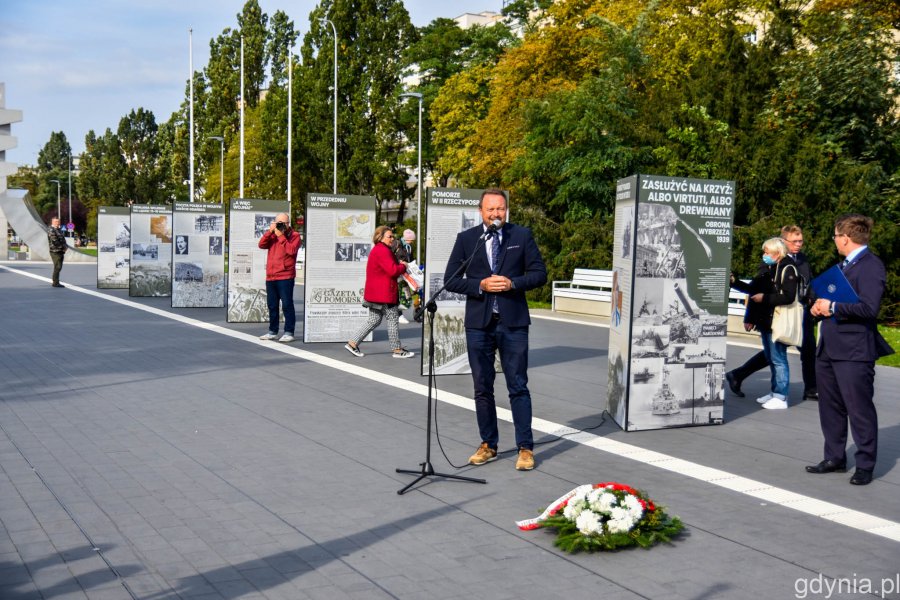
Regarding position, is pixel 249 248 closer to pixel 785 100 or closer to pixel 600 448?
pixel 600 448

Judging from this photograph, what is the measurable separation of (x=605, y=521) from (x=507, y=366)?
1.93 meters

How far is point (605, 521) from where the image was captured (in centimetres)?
541

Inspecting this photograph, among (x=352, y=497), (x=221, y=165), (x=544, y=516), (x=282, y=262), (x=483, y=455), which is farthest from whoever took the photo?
(x=221, y=165)

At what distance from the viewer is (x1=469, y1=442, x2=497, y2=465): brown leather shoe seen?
23.7 feet

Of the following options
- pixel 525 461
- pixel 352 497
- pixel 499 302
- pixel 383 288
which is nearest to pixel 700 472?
pixel 525 461

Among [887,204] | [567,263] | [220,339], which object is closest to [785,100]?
[887,204]

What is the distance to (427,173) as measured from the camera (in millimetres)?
60406

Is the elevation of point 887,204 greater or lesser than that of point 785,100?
lesser

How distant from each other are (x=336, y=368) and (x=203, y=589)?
25.8ft

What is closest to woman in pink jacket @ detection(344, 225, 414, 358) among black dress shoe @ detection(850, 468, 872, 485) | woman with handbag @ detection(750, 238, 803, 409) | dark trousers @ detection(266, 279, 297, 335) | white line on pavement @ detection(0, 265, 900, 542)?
white line on pavement @ detection(0, 265, 900, 542)

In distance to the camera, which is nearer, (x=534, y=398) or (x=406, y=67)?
(x=534, y=398)

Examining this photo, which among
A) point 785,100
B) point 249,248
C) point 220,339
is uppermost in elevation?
point 785,100

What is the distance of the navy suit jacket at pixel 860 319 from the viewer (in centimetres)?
677

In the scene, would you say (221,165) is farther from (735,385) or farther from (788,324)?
(788,324)
